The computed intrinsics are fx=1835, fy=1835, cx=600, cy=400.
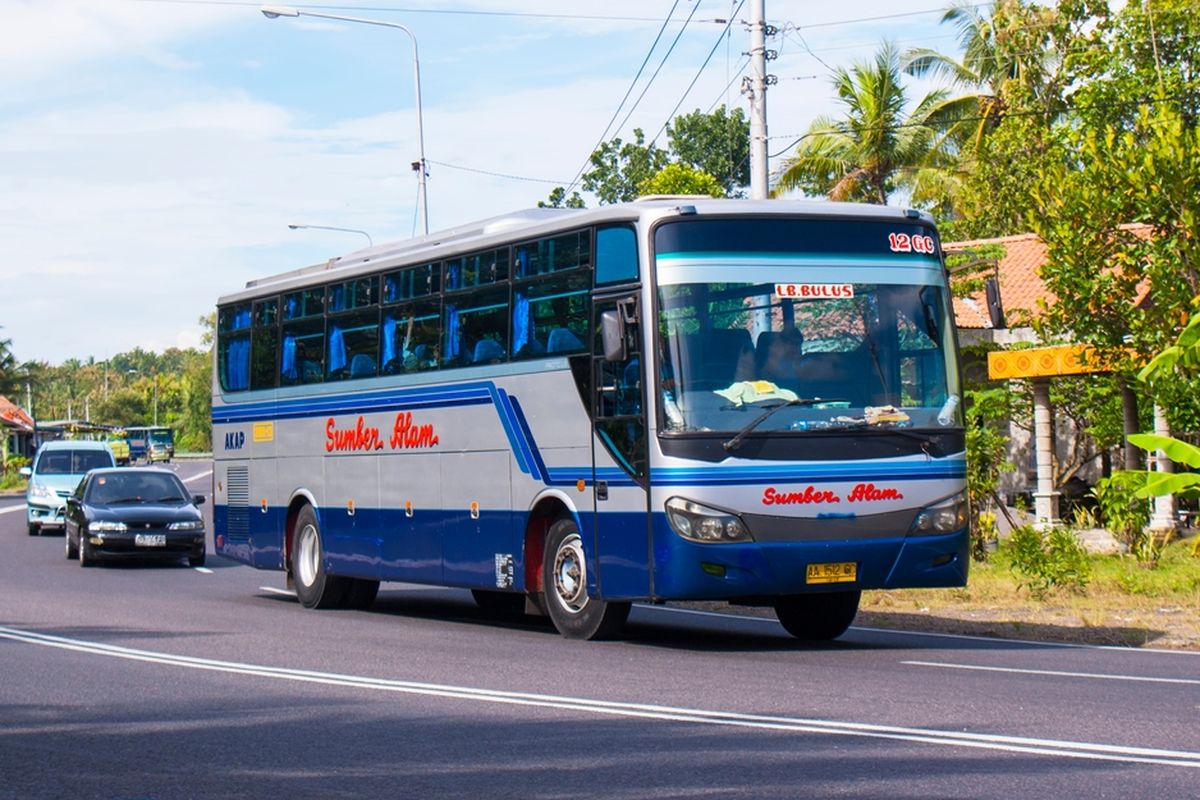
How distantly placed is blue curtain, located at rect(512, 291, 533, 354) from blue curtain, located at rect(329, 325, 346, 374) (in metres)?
3.68

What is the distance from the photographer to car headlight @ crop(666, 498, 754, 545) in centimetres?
1334

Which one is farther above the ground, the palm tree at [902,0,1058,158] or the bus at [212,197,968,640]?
the palm tree at [902,0,1058,158]

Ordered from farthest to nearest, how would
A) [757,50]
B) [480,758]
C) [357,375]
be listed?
1. [757,50]
2. [357,375]
3. [480,758]

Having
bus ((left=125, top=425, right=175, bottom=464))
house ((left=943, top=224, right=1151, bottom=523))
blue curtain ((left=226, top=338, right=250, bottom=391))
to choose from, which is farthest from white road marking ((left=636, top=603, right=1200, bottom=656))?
bus ((left=125, top=425, right=175, bottom=464))

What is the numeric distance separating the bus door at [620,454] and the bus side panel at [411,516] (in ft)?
9.98

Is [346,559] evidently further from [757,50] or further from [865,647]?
[757,50]

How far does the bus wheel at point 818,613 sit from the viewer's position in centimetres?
1509

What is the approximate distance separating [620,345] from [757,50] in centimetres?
1004

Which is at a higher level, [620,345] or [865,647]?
[620,345]

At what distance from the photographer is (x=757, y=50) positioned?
22641mm

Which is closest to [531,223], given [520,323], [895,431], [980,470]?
[520,323]

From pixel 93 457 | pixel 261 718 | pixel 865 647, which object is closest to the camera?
pixel 261 718

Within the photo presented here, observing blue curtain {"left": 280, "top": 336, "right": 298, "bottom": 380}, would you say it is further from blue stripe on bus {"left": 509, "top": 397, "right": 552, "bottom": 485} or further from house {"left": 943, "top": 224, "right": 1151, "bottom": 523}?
house {"left": 943, "top": 224, "right": 1151, "bottom": 523}

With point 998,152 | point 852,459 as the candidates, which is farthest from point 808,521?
point 998,152
